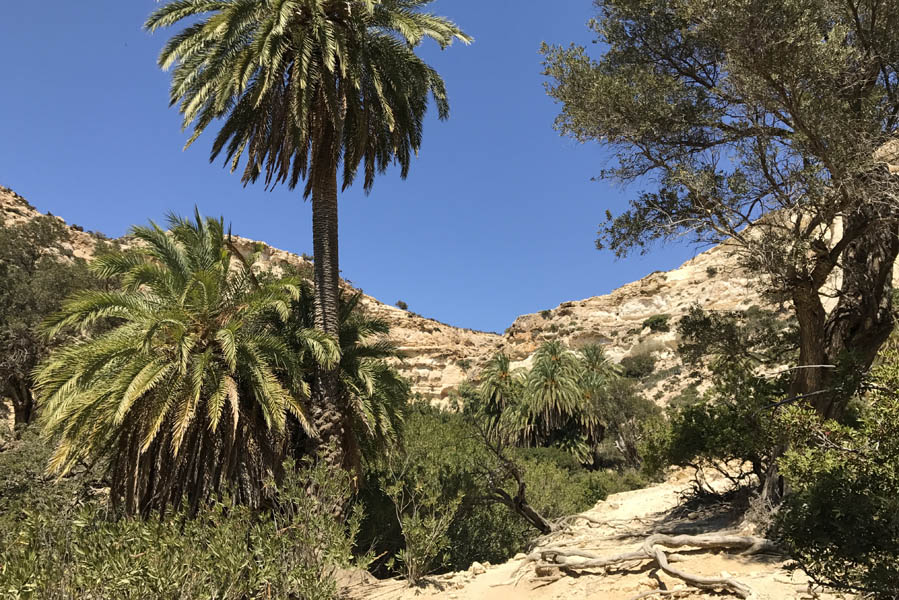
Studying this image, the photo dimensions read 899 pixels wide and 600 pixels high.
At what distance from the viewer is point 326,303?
438 inches

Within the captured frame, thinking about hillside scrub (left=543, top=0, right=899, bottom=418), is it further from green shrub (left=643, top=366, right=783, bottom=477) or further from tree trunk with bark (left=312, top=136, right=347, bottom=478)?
tree trunk with bark (left=312, top=136, right=347, bottom=478)

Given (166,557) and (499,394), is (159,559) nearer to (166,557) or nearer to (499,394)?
(166,557)

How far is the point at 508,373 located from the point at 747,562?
27.6m

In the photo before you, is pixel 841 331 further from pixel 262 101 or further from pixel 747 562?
pixel 262 101

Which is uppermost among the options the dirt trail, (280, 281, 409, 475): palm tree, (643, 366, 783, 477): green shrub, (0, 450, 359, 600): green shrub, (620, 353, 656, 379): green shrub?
(620, 353, 656, 379): green shrub

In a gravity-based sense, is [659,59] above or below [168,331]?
above

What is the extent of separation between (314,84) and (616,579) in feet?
31.5

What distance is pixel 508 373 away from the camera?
34844 millimetres

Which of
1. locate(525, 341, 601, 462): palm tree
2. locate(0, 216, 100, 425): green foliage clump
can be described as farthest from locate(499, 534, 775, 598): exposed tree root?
locate(525, 341, 601, 462): palm tree

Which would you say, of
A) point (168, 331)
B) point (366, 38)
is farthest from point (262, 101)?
point (168, 331)

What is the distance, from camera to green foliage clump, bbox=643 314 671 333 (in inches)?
2420

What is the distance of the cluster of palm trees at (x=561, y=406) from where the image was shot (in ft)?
101

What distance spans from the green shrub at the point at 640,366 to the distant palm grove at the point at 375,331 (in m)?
42.3

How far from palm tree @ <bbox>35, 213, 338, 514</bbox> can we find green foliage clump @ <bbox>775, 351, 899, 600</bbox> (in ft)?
23.5
